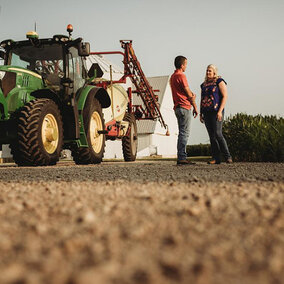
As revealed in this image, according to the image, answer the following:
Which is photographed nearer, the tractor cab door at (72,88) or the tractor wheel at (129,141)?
the tractor cab door at (72,88)

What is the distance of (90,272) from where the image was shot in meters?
1.18

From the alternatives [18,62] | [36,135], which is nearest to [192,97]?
[36,135]

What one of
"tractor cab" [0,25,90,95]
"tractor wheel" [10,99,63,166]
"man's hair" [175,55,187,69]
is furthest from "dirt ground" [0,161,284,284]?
"tractor cab" [0,25,90,95]

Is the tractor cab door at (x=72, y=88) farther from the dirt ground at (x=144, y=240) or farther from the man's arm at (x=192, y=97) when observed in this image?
the dirt ground at (x=144, y=240)

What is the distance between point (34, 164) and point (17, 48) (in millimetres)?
3065

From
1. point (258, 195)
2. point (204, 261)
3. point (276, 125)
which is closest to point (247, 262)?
point (204, 261)

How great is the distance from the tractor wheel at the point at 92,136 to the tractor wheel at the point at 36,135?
3.49 ft

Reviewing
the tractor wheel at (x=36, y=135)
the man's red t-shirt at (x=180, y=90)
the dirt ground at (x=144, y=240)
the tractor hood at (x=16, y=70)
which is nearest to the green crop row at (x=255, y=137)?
the man's red t-shirt at (x=180, y=90)

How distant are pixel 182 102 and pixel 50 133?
→ 228cm

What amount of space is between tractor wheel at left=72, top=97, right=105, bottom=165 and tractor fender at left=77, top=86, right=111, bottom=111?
13 centimetres

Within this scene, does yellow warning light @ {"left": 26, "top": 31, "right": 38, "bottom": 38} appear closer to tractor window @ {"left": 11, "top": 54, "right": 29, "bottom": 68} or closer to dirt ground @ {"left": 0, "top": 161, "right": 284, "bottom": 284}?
tractor window @ {"left": 11, "top": 54, "right": 29, "bottom": 68}

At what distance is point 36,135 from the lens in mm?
6242

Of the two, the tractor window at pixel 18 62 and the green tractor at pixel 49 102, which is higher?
the tractor window at pixel 18 62

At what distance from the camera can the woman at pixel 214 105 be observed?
7.24m
